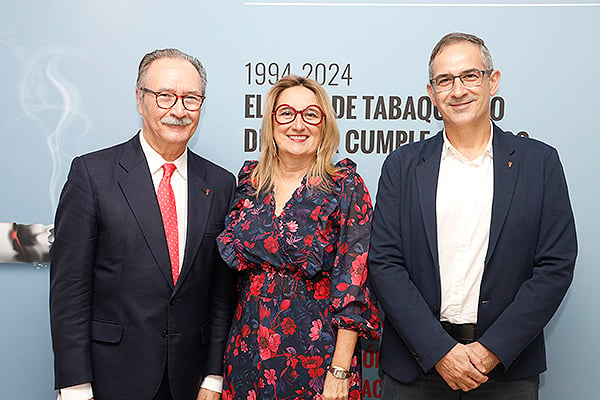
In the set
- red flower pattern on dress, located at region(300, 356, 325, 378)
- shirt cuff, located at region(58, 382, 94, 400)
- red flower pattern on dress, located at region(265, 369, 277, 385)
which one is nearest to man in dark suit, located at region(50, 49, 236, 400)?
shirt cuff, located at region(58, 382, 94, 400)

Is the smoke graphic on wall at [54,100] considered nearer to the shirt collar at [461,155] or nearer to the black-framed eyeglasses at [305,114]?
the black-framed eyeglasses at [305,114]

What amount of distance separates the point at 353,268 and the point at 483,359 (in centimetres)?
48

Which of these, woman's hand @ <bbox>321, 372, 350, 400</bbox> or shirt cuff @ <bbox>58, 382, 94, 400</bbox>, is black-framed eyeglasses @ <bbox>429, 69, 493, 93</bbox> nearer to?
woman's hand @ <bbox>321, 372, 350, 400</bbox>

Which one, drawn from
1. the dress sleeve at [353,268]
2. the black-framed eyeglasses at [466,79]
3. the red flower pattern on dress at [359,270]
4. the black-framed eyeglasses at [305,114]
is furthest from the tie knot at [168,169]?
the black-framed eyeglasses at [466,79]

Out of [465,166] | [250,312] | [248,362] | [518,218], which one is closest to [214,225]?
[250,312]

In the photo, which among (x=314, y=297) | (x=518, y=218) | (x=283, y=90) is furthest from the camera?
(x=283, y=90)

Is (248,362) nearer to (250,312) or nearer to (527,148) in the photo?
(250,312)

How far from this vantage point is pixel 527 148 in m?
1.94

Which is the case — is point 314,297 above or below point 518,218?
below

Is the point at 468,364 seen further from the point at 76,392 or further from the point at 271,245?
the point at 76,392

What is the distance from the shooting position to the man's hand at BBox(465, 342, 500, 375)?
1.82 m

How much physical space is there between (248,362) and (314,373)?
218mm

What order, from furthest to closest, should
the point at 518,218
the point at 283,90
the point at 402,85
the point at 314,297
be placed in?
the point at 402,85 < the point at 283,90 < the point at 314,297 < the point at 518,218

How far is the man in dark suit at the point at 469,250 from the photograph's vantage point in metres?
1.83
